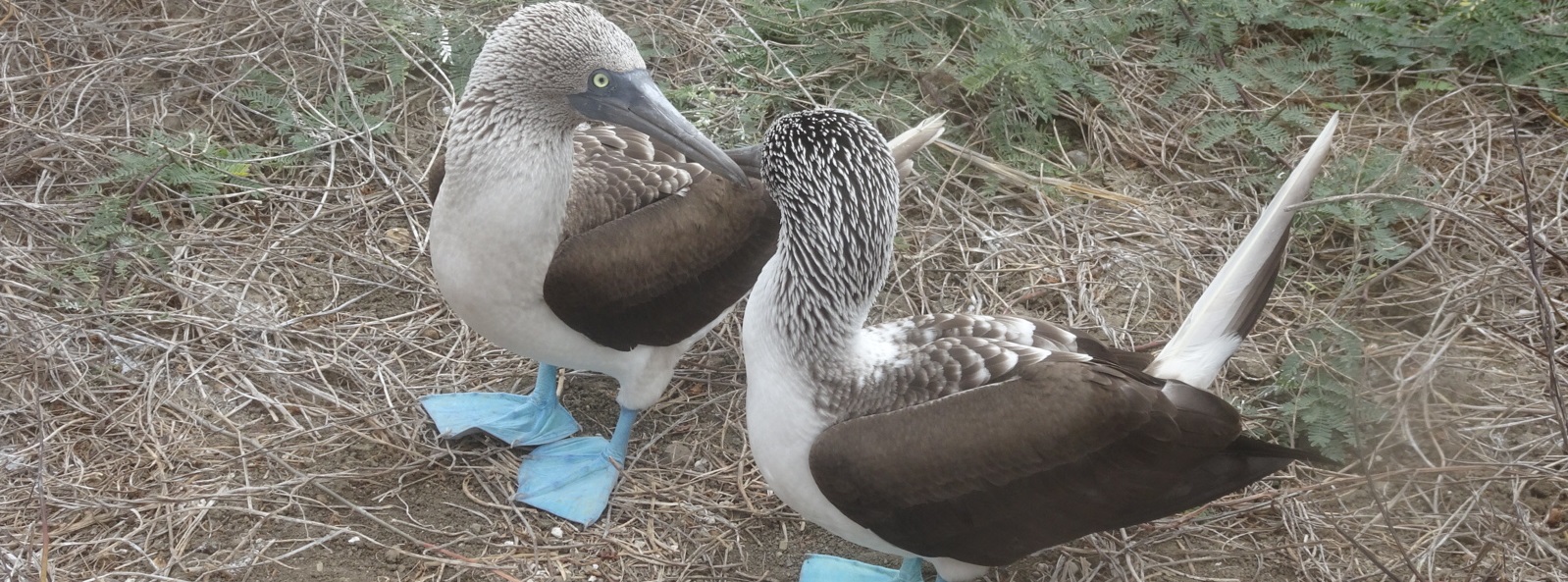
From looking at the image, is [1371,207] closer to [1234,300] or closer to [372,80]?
[1234,300]

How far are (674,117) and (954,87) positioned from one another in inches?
86.9

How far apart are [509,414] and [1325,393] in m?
2.75

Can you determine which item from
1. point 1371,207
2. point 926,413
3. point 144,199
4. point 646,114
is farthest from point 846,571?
point 144,199

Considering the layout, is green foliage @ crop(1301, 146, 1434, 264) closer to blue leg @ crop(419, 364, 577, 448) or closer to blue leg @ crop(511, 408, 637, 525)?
blue leg @ crop(511, 408, 637, 525)

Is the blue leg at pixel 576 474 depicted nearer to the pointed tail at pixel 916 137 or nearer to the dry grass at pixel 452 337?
the dry grass at pixel 452 337

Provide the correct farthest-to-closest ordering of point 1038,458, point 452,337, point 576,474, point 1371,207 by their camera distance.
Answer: point 1371,207
point 452,337
point 576,474
point 1038,458

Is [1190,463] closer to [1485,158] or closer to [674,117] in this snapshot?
[674,117]

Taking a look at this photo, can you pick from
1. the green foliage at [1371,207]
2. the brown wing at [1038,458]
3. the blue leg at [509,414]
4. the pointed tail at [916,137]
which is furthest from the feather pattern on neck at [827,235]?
the green foliage at [1371,207]

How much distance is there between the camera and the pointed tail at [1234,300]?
10.8 feet

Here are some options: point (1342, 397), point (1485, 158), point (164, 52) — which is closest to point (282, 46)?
point (164, 52)

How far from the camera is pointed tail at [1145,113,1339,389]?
3287 millimetres

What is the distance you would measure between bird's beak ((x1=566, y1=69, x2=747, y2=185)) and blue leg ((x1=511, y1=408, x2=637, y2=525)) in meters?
1.08

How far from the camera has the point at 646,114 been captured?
11.3 feet

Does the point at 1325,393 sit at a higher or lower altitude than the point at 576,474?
higher
